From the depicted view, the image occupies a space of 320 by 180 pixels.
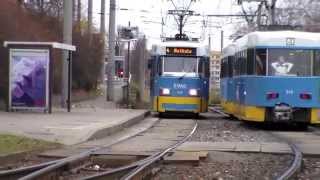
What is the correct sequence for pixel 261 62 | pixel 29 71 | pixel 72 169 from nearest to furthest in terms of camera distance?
pixel 72 169 < pixel 261 62 < pixel 29 71

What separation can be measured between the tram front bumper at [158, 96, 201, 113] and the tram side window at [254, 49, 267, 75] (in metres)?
8.46

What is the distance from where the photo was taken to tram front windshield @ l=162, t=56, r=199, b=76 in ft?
104

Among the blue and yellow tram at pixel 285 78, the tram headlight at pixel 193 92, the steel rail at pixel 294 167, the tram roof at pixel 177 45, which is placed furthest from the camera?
the tram roof at pixel 177 45

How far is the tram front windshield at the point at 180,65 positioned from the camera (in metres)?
31.8

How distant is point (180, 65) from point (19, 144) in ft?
57.3

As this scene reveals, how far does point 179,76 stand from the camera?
31641 mm

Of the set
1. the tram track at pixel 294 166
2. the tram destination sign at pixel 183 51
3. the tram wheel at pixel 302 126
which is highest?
the tram destination sign at pixel 183 51

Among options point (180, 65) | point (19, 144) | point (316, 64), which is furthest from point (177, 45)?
point (19, 144)

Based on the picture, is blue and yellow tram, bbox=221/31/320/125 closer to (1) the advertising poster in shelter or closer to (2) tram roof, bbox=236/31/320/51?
(2) tram roof, bbox=236/31/320/51

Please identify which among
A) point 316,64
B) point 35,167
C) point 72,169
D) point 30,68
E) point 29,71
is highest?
point 316,64

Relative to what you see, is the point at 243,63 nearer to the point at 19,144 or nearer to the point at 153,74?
the point at 153,74

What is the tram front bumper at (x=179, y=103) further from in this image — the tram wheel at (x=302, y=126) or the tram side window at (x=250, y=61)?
the tram side window at (x=250, y=61)

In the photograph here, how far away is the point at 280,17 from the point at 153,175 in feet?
179

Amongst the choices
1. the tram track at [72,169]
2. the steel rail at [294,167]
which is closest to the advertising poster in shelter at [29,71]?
the steel rail at [294,167]
